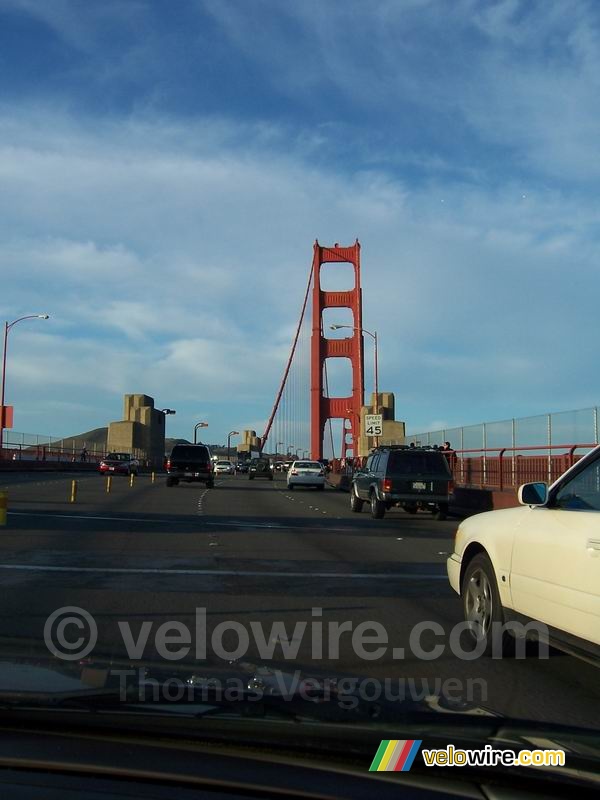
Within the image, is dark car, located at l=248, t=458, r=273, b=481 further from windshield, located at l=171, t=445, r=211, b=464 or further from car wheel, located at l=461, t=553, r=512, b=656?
car wheel, located at l=461, t=553, r=512, b=656

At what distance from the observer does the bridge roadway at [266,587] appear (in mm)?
5980

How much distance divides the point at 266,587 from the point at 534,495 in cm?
444

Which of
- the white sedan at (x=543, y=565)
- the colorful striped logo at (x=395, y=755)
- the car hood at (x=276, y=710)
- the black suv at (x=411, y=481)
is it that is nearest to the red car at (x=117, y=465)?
the black suv at (x=411, y=481)

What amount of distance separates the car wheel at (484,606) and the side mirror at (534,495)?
863 mm

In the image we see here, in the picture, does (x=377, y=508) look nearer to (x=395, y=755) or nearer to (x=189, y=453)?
(x=189, y=453)

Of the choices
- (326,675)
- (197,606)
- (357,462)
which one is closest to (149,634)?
(197,606)

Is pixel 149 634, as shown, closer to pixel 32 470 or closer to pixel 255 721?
pixel 255 721

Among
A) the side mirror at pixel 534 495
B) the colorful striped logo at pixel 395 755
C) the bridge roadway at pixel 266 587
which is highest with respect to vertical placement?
the side mirror at pixel 534 495

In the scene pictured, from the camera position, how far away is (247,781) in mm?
2867

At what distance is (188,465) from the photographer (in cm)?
3838

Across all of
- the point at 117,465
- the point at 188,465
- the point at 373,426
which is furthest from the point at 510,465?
the point at 117,465

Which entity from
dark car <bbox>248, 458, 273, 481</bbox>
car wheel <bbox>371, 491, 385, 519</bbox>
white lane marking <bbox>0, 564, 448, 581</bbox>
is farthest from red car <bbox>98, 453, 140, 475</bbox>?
white lane marking <bbox>0, 564, 448, 581</bbox>

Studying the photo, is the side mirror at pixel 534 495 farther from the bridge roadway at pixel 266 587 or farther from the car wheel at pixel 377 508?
the car wheel at pixel 377 508

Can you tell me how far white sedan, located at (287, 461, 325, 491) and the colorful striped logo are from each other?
126 feet
